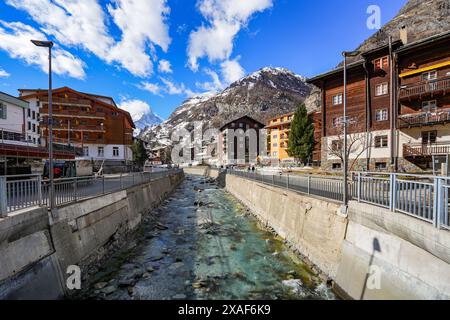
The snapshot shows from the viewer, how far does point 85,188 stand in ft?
40.1

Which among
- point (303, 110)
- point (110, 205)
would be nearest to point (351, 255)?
point (110, 205)

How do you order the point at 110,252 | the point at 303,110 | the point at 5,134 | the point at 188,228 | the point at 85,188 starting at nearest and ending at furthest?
the point at 110,252 → the point at 85,188 → the point at 188,228 → the point at 5,134 → the point at 303,110

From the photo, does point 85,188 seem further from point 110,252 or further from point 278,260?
point 278,260

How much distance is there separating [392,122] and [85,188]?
33619 mm

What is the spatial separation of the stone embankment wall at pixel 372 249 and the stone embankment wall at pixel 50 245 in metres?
9.24

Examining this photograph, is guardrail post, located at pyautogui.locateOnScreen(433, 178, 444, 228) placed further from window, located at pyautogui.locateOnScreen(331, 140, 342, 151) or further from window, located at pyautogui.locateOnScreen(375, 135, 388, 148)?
window, located at pyautogui.locateOnScreen(375, 135, 388, 148)

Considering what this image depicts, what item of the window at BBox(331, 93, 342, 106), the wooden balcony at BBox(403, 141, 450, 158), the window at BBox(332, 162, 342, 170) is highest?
the window at BBox(331, 93, 342, 106)

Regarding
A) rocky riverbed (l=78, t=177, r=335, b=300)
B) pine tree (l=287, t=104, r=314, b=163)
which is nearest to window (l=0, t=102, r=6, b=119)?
rocky riverbed (l=78, t=177, r=335, b=300)

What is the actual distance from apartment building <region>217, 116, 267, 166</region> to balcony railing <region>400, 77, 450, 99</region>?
61012 mm

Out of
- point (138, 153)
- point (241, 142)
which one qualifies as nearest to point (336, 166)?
point (241, 142)

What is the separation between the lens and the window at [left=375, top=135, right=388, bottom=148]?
28281mm

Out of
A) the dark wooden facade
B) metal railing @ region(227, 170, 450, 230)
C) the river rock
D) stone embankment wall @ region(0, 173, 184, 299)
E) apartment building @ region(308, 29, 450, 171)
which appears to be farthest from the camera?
the dark wooden facade

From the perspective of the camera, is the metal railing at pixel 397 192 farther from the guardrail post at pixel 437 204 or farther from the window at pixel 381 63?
the window at pixel 381 63
